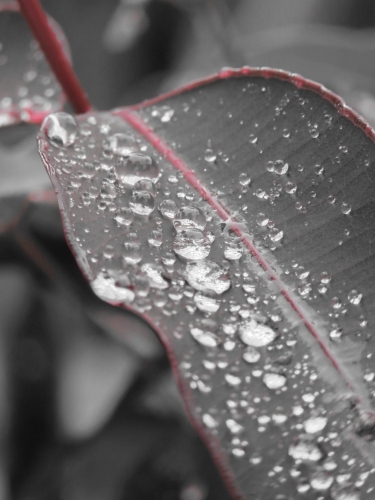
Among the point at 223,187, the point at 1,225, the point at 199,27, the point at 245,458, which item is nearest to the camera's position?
the point at 245,458

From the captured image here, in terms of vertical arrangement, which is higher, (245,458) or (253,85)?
(253,85)

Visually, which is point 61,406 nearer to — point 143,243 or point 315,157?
point 143,243

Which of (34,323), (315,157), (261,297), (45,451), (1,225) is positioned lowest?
(45,451)

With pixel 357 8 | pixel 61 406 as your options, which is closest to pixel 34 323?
pixel 61 406

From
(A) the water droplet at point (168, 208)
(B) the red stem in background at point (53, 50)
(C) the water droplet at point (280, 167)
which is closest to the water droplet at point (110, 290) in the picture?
(A) the water droplet at point (168, 208)

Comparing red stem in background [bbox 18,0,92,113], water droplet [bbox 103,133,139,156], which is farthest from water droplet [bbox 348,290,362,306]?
red stem in background [bbox 18,0,92,113]

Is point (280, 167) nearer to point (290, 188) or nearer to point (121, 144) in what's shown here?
point (290, 188)

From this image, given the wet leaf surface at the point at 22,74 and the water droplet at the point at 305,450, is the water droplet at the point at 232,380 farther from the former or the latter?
the wet leaf surface at the point at 22,74
